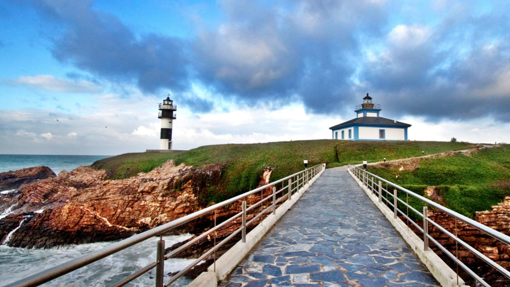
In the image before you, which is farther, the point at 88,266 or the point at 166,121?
the point at 166,121

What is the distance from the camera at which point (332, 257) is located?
213 inches

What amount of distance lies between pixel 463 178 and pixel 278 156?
1947 cm

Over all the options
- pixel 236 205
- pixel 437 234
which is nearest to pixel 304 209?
pixel 437 234

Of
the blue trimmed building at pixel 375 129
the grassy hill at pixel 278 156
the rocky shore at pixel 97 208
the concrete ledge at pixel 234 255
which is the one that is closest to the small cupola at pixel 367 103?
the blue trimmed building at pixel 375 129

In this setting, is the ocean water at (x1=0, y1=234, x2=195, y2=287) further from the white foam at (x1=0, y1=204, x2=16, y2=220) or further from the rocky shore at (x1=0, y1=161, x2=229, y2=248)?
the white foam at (x1=0, y1=204, x2=16, y2=220)

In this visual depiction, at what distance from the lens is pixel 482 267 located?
43.3 ft

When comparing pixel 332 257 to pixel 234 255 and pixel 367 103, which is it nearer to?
pixel 234 255

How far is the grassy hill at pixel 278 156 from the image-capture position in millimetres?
32594

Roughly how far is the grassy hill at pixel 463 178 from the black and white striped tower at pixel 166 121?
35.3 metres

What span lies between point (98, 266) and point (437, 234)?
55.9 ft

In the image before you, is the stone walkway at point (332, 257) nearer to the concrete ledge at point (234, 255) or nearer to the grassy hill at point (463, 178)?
the concrete ledge at point (234, 255)

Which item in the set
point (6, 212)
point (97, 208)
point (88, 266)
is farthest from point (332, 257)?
point (6, 212)

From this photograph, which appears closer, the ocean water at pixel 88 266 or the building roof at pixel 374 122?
the ocean water at pixel 88 266

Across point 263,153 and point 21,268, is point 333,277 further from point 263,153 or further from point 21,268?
point 263,153
